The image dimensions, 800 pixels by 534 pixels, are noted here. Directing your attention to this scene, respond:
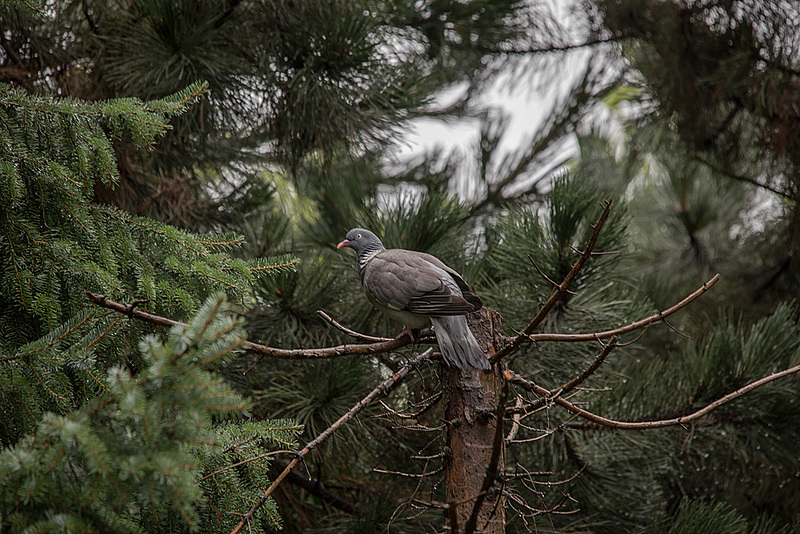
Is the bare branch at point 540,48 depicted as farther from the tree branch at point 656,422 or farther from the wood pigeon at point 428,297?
the tree branch at point 656,422

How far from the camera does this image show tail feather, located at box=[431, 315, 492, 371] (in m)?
1.85

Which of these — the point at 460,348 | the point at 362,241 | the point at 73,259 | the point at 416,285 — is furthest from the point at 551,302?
the point at 73,259

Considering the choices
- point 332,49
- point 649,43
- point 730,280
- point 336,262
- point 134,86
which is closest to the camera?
point 134,86

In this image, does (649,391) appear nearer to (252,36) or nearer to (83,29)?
(252,36)

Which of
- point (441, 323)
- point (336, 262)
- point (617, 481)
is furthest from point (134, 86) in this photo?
point (617, 481)

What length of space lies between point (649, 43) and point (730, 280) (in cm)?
171

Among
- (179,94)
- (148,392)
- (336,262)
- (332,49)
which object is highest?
(332,49)

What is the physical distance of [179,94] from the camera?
6.95 feet

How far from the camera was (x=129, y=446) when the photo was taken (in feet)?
3.96

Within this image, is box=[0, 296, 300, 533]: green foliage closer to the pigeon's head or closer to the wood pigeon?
the wood pigeon

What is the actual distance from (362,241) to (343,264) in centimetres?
31

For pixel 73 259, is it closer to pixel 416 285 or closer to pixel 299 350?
pixel 299 350

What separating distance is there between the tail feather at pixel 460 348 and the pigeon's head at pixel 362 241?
0.81 m

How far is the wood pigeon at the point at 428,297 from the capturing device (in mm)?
1870
